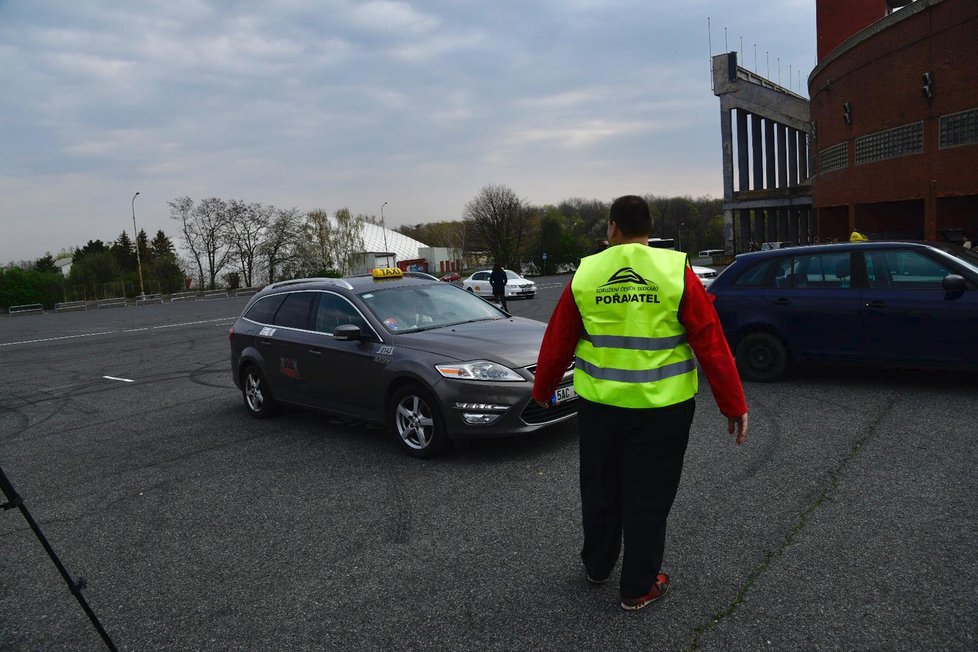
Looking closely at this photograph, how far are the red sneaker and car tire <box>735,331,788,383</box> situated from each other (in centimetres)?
541

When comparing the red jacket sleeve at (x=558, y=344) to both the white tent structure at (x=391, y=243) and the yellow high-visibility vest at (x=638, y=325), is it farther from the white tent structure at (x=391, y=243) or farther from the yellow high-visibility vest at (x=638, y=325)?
the white tent structure at (x=391, y=243)

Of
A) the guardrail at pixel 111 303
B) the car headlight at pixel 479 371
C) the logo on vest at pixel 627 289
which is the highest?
the logo on vest at pixel 627 289

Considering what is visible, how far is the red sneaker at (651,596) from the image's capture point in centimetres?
329

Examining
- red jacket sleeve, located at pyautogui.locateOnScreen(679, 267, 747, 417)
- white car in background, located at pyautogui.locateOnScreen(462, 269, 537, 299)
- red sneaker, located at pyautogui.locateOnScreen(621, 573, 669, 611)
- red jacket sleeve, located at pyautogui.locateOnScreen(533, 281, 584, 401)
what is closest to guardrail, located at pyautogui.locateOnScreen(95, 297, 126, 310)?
white car in background, located at pyautogui.locateOnScreen(462, 269, 537, 299)

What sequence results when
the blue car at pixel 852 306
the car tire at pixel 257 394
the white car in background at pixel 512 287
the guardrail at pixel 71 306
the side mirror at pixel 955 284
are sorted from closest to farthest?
the side mirror at pixel 955 284 < the blue car at pixel 852 306 < the car tire at pixel 257 394 < the white car in background at pixel 512 287 < the guardrail at pixel 71 306

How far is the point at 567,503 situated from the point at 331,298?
11.2ft

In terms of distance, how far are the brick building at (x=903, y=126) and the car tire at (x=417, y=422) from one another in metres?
18.3

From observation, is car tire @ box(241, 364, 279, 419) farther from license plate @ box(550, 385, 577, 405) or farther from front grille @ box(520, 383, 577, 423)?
license plate @ box(550, 385, 577, 405)

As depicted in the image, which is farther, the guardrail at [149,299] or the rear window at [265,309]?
the guardrail at [149,299]

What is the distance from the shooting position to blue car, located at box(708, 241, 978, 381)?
722cm

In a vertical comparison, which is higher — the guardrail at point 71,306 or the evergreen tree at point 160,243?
the evergreen tree at point 160,243

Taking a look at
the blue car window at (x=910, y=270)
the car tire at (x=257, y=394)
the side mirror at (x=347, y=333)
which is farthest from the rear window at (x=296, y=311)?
the blue car window at (x=910, y=270)

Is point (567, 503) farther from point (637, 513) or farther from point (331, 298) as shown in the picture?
point (331, 298)

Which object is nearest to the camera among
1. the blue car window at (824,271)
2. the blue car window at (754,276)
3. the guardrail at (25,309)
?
the blue car window at (824,271)
